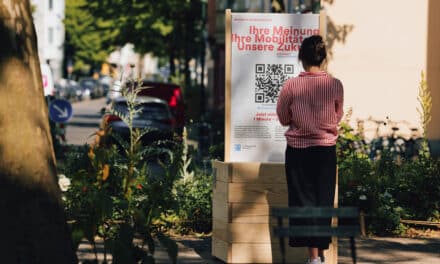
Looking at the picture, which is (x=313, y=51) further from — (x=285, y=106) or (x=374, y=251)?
(x=374, y=251)

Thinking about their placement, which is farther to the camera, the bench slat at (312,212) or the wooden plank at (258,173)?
the wooden plank at (258,173)

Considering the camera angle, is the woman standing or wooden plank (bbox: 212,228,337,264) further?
wooden plank (bbox: 212,228,337,264)

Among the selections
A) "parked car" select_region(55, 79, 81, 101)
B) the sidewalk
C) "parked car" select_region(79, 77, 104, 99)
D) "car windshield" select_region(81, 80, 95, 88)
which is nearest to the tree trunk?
the sidewalk

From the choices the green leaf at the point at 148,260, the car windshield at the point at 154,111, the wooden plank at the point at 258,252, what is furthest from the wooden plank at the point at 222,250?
the car windshield at the point at 154,111

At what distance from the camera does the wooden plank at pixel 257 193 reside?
892 centimetres

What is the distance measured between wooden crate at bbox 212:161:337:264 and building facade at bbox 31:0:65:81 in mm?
100125

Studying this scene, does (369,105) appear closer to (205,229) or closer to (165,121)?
(165,121)

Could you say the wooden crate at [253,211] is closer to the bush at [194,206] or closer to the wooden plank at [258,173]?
the wooden plank at [258,173]

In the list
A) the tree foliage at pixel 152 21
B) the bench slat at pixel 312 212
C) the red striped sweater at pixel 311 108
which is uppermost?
the tree foliage at pixel 152 21

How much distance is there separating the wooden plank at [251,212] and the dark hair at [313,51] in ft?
4.74

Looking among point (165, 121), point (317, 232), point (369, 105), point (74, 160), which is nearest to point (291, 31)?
point (317, 232)

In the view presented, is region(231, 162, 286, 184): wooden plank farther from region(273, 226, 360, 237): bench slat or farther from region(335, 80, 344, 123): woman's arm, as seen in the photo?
region(273, 226, 360, 237): bench slat

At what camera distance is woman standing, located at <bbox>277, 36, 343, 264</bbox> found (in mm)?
8023

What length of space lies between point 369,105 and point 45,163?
15068 millimetres
